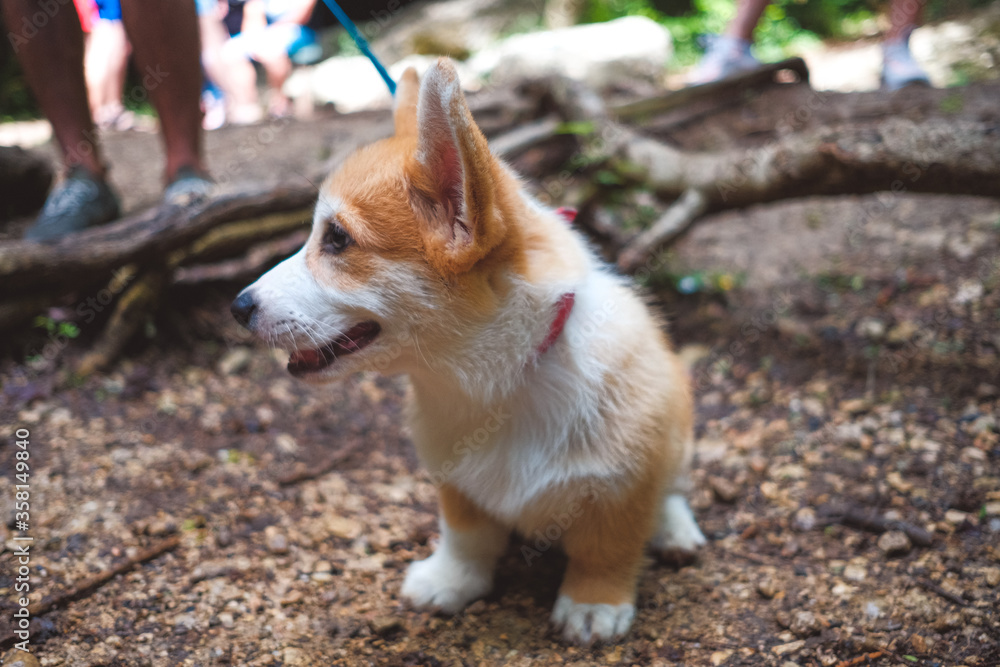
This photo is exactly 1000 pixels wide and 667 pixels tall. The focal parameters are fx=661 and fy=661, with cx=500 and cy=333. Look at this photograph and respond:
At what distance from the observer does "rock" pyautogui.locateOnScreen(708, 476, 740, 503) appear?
287 centimetres

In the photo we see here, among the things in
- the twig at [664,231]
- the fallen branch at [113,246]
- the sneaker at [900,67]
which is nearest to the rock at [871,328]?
the twig at [664,231]

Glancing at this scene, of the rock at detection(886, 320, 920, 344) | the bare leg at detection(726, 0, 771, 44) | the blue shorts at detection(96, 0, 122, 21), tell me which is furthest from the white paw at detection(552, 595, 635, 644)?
the blue shorts at detection(96, 0, 122, 21)

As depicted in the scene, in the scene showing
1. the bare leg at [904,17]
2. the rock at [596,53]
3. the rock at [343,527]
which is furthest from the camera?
the rock at [596,53]

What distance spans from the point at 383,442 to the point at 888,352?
8.56 ft

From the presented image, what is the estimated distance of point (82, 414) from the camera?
9.89 ft

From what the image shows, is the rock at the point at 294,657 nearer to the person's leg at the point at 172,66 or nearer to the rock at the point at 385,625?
the rock at the point at 385,625

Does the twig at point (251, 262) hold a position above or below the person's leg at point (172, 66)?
below

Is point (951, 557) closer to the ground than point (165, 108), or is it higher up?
closer to the ground

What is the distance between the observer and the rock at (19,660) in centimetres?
181

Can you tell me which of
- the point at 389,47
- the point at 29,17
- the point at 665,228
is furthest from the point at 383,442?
the point at 389,47

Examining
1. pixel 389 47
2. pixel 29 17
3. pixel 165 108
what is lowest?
pixel 389 47

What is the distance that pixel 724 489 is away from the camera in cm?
289

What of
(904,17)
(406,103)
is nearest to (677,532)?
(406,103)

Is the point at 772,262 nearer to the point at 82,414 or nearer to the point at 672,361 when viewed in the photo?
the point at 672,361
